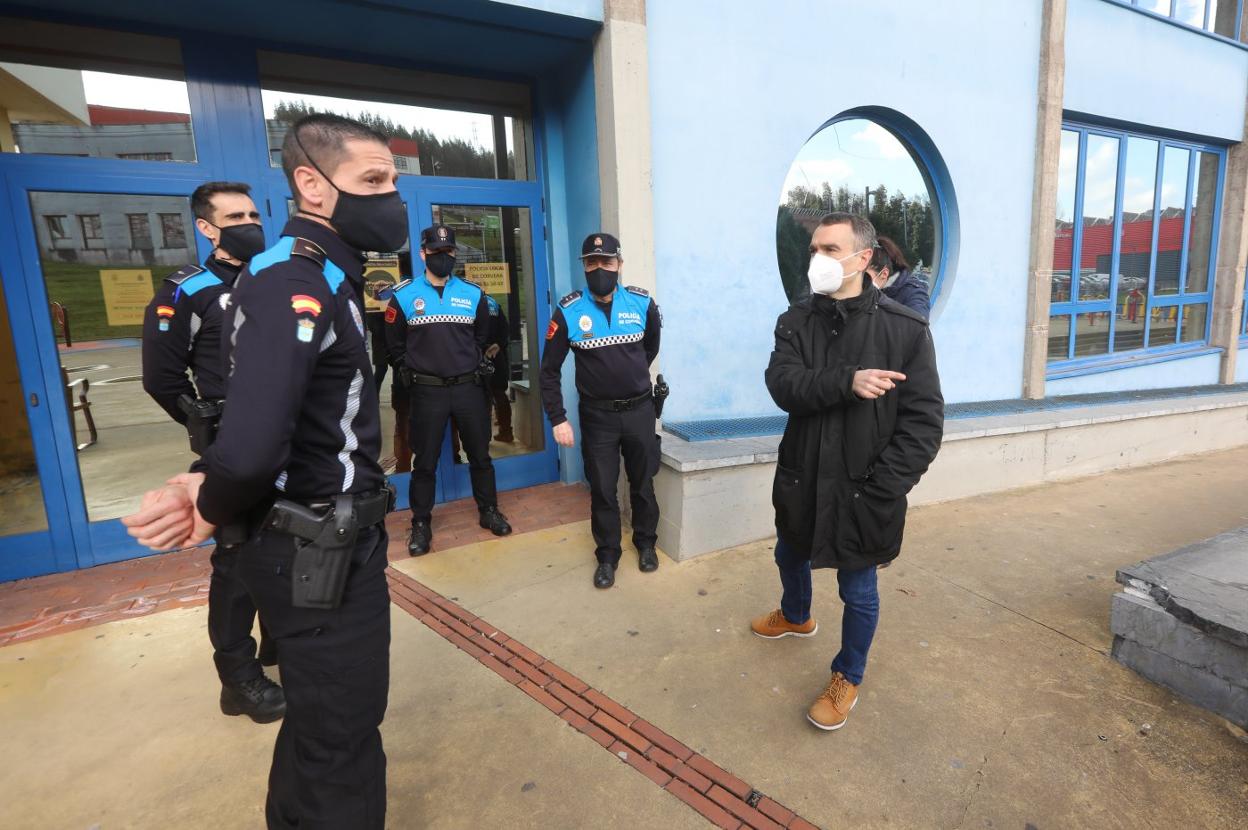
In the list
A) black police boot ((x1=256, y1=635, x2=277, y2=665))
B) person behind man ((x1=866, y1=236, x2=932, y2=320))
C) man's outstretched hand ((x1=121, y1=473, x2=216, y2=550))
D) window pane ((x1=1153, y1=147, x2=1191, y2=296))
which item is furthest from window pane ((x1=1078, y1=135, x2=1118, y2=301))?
man's outstretched hand ((x1=121, y1=473, x2=216, y2=550))

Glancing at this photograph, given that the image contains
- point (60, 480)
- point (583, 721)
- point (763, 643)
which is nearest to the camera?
point (583, 721)

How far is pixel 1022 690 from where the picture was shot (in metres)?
2.73

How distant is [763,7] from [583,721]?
495 cm

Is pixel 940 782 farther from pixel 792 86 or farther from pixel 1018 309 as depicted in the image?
pixel 1018 309

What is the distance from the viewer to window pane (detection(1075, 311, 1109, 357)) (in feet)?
23.6

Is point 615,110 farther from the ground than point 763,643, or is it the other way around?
point 615,110

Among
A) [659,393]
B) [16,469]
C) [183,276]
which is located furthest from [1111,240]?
[16,469]

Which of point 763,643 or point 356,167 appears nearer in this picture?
point 356,167

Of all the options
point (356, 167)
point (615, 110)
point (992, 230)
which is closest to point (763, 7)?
point (615, 110)

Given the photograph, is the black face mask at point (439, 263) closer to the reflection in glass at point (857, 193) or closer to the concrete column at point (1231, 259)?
the reflection in glass at point (857, 193)

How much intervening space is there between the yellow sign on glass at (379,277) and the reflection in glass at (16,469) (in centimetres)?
190

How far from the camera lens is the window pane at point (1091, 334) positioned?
7191 mm

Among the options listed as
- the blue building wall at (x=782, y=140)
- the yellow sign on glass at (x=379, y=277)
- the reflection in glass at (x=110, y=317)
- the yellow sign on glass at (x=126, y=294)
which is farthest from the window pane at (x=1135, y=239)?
the yellow sign on glass at (x=126, y=294)

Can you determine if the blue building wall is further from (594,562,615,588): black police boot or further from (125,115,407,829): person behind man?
(125,115,407,829): person behind man
